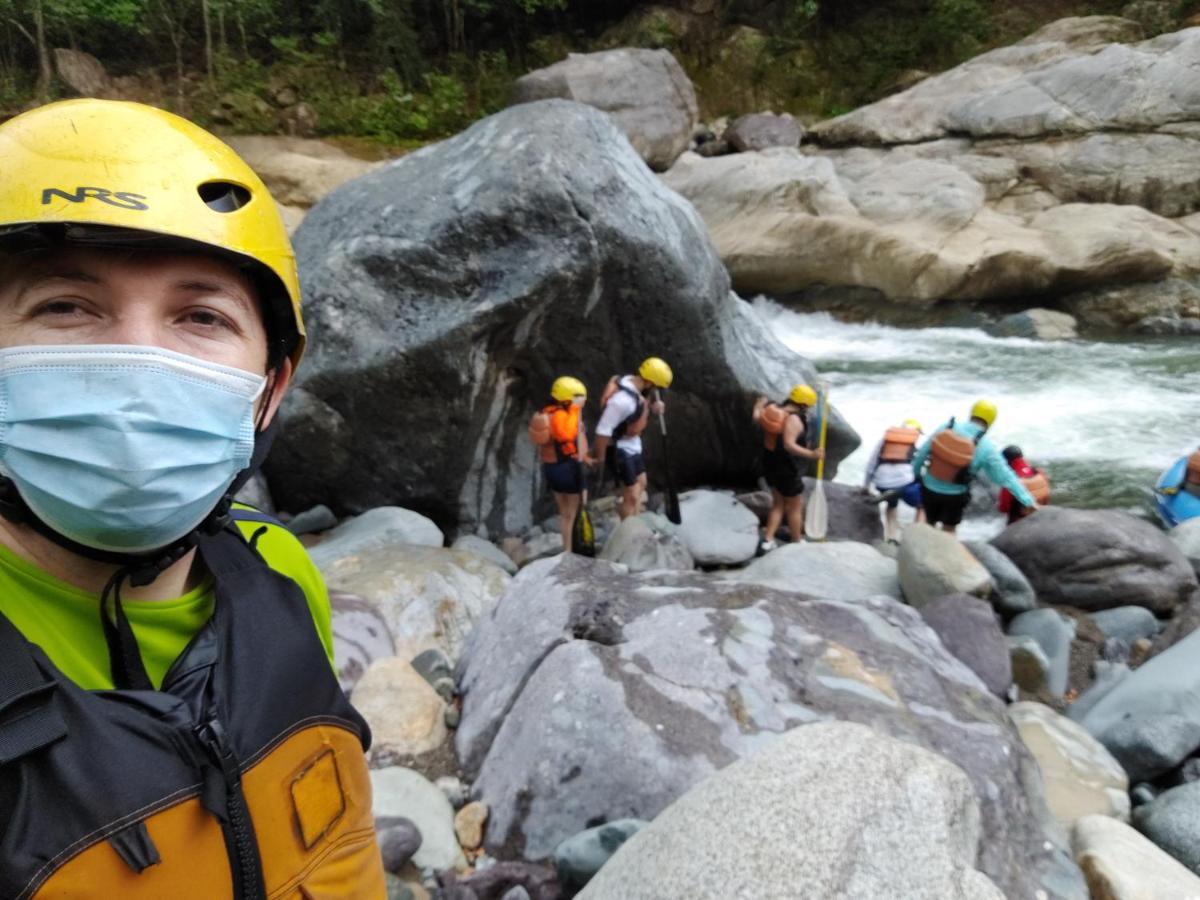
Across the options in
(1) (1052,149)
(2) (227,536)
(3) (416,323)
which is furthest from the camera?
(1) (1052,149)

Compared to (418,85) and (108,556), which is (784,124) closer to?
(418,85)

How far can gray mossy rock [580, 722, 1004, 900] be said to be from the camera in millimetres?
1868

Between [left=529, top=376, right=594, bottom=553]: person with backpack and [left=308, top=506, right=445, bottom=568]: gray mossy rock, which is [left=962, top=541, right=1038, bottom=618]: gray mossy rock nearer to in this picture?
[left=529, top=376, right=594, bottom=553]: person with backpack

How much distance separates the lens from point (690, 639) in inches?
135

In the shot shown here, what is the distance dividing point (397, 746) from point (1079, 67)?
2070 cm

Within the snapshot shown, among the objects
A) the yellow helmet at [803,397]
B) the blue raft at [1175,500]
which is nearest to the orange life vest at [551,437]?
the yellow helmet at [803,397]

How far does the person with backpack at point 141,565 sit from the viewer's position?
101 cm

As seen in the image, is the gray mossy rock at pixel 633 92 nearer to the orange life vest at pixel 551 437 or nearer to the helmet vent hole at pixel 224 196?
the orange life vest at pixel 551 437

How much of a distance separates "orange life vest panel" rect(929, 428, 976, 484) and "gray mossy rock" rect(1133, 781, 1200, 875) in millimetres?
3709

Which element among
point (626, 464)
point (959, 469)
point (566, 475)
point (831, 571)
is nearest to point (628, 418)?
point (626, 464)

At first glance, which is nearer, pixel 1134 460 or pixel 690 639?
pixel 690 639

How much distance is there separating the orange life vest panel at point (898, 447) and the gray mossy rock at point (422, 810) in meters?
6.02

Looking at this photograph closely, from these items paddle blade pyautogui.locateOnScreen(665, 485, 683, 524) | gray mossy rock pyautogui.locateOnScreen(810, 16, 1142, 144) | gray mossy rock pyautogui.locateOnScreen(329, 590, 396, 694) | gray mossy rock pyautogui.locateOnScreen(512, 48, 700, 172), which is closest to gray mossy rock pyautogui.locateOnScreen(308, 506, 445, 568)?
gray mossy rock pyautogui.locateOnScreen(329, 590, 396, 694)

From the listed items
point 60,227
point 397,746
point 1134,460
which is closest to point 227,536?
point 60,227
